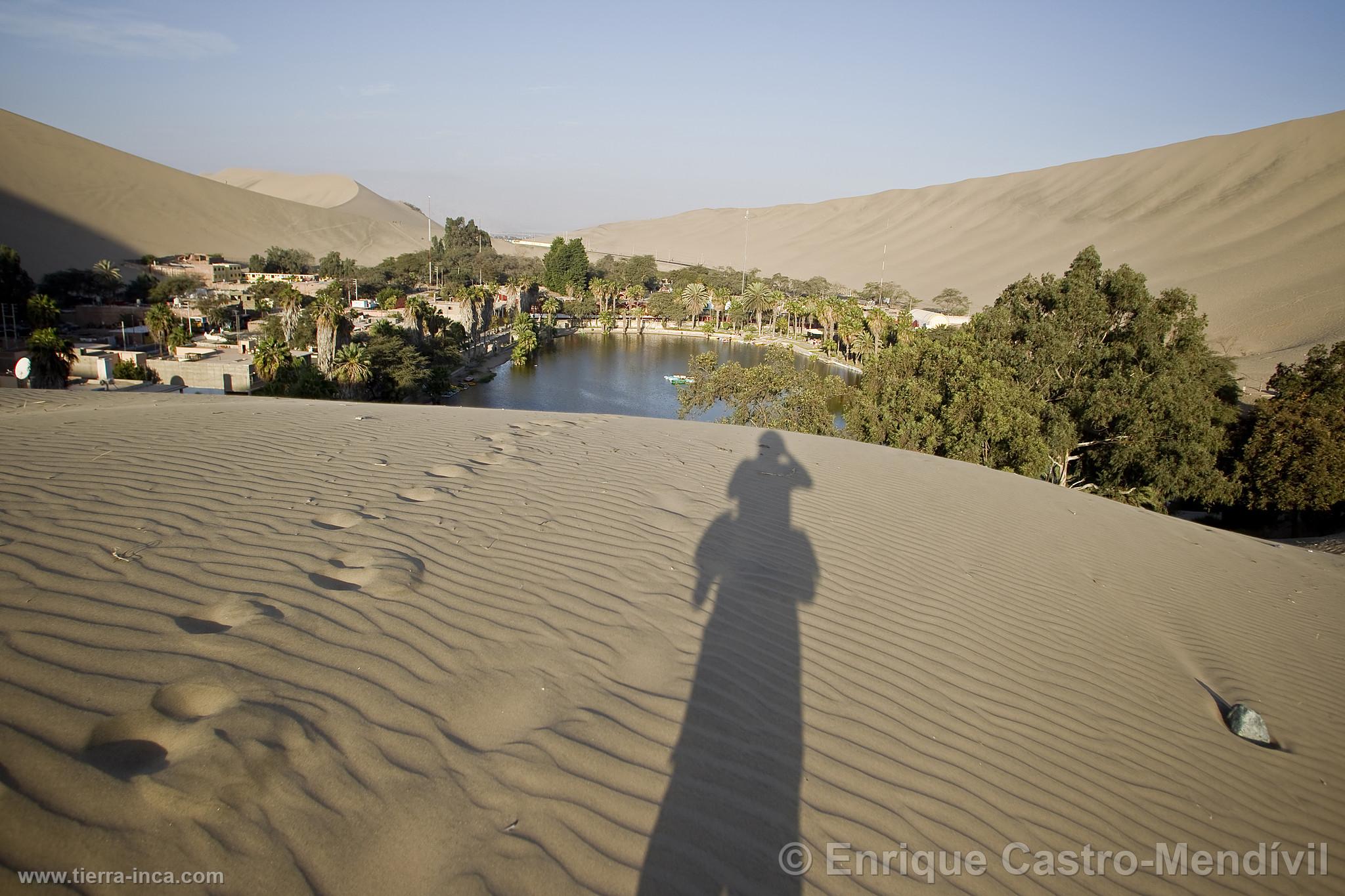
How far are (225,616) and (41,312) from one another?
36.8 meters

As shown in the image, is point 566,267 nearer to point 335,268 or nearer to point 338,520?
point 335,268

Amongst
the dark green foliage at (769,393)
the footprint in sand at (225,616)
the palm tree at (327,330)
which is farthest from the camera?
the palm tree at (327,330)

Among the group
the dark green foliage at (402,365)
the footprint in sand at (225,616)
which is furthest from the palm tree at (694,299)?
the footprint in sand at (225,616)

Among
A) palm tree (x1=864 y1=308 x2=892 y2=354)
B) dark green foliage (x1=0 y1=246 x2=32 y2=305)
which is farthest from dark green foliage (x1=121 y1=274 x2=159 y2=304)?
palm tree (x1=864 y1=308 x2=892 y2=354)

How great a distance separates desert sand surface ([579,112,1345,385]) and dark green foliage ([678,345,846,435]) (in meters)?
23.2

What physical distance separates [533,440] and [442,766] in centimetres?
580

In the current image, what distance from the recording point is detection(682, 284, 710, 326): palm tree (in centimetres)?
7388

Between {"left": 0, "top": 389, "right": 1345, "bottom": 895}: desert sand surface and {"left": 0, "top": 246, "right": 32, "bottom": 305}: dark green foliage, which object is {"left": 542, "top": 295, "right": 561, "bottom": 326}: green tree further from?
{"left": 0, "top": 389, "right": 1345, "bottom": 895}: desert sand surface

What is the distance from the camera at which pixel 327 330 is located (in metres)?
26.5

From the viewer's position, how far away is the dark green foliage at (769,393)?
20.7 metres

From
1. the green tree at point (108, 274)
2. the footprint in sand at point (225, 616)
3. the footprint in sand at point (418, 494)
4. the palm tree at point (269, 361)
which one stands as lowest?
the footprint in sand at point (225, 616)

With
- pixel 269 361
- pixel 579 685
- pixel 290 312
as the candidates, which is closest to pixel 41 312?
pixel 290 312

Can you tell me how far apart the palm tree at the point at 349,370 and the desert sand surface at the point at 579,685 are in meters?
20.8

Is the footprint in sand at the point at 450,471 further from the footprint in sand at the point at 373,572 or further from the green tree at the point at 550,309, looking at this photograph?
the green tree at the point at 550,309
